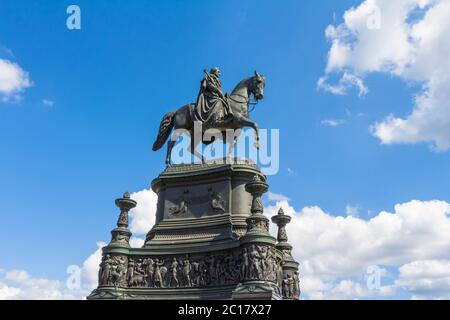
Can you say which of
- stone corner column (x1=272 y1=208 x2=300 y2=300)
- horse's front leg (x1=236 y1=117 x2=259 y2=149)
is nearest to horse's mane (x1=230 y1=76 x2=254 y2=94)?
horse's front leg (x1=236 y1=117 x2=259 y2=149)

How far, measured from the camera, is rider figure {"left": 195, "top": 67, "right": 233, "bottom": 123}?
83.9 ft

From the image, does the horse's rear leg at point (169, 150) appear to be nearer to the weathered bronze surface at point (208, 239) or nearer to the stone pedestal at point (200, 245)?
the weathered bronze surface at point (208, 239)

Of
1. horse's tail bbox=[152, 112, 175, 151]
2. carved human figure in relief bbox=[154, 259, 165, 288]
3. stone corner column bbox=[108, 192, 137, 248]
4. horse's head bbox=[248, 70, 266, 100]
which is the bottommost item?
carved human figure in relief bbox=[154, 259, 165, 288]

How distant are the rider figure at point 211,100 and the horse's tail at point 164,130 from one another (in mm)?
1804

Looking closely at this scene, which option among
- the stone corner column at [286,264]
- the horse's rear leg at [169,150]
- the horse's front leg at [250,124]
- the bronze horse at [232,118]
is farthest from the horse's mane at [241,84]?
the stone corner column at [286,264]

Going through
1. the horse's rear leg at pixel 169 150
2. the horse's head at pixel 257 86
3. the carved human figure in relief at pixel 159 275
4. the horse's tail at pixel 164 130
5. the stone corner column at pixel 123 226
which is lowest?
the carved human figure in relief at pixel 159 275

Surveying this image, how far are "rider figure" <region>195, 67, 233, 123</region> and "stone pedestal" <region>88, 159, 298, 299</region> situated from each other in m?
2.99

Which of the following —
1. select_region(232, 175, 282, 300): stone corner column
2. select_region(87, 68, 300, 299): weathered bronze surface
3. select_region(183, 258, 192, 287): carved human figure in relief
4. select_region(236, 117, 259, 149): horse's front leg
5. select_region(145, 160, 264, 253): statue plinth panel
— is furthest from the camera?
select_region(236, 117, 259, 149): horse's front leg

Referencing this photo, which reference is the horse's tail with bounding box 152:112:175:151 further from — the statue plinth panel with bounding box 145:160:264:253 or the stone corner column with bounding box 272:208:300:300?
the stone corner column with bounding box 272:208:300:300

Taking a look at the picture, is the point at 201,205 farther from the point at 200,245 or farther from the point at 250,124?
the point at 250,124

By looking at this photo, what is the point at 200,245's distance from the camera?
70.3 feet

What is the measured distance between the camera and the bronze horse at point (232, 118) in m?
25.2
